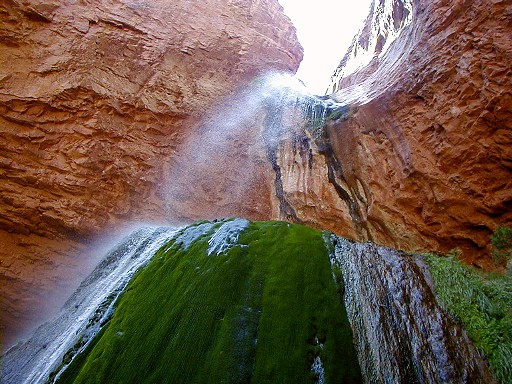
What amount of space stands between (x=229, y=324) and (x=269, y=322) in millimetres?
635

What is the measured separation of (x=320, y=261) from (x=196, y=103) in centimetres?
1052

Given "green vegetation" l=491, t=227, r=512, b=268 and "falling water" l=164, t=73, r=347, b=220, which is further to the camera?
"falling water" l=164, t=73, r=347, b=220

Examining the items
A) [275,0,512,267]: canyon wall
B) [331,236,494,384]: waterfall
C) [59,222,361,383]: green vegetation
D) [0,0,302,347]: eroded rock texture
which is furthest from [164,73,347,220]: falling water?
[331,236,494,384]: waterfall

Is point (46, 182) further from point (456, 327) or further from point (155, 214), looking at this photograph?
point (456, 327)

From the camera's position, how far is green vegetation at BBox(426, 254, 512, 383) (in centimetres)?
421

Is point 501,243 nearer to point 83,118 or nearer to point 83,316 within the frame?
point 83,316

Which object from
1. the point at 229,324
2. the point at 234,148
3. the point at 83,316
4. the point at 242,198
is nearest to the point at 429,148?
the point at 242,198

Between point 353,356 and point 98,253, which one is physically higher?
point 353,356

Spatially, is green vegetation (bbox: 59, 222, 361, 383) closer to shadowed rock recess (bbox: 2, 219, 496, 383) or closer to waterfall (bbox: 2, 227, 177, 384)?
shadowed rock recess (bbox: 2, 219, 496, 383)

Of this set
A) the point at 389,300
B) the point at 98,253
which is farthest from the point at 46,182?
the point at 389,300

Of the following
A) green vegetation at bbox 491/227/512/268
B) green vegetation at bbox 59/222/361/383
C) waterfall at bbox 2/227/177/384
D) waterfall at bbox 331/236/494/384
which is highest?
green vegetation at bbox 491/227/512/268

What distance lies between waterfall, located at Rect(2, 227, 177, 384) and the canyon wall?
5985mm

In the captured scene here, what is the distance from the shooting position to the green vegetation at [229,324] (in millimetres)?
4328

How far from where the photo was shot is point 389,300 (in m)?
5.48
